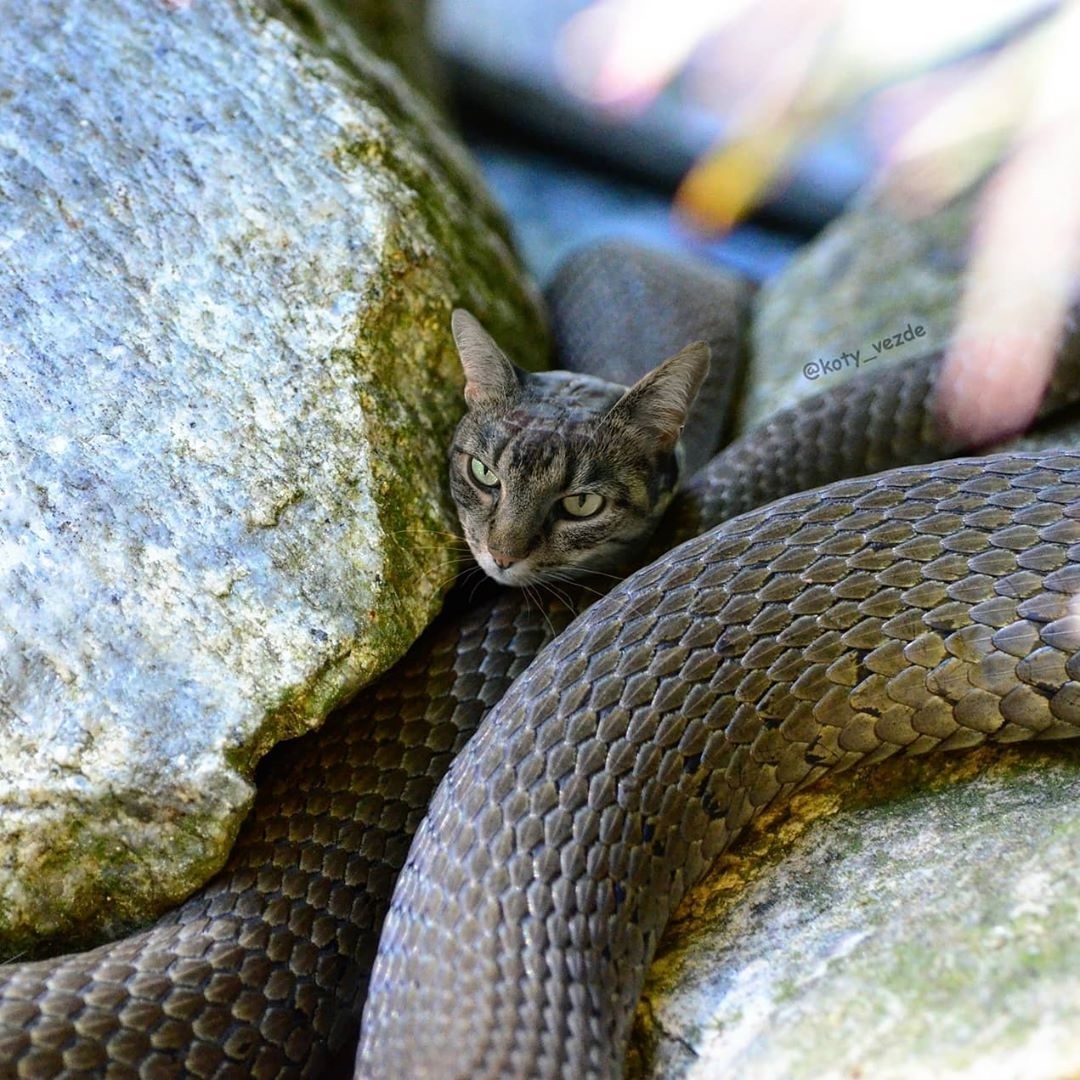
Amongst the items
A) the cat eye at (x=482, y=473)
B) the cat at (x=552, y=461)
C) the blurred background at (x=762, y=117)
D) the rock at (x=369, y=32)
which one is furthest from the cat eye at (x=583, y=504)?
the blurred background at (x=762, y=117)

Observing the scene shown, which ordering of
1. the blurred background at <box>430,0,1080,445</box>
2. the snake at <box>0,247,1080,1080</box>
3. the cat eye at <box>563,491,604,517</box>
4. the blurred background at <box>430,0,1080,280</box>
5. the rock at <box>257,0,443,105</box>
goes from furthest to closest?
the blurred background at <box>430,0,1080,280</box> → the blurred background at <box>430,0,1080,445</box> → the rock at <box>257,0,443,105</box> → the cat eye at <box>563,491,604,517</box> → the snake at <box>0,247,1080,1080</box>

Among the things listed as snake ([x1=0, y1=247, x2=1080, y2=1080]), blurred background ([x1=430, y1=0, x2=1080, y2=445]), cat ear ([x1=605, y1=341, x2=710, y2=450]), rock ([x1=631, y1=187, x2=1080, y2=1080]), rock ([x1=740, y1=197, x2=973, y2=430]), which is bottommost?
rock ([x1=631, y1=187, x2=1080, y2=1080])

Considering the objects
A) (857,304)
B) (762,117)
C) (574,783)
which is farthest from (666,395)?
(762,117)

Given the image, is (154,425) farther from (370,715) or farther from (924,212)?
(924,212)

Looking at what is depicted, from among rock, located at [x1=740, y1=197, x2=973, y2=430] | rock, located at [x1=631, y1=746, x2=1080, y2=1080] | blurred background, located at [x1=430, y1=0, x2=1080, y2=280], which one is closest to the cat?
rock, located at [x1=631, y1=746, x2=1080, y2=1080]

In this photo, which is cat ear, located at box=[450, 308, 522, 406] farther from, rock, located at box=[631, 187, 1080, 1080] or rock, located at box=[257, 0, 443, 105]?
rock, located at box=[631, 187, 1080, 1080]

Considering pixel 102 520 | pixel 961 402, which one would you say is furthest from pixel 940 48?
pixel 102 520
